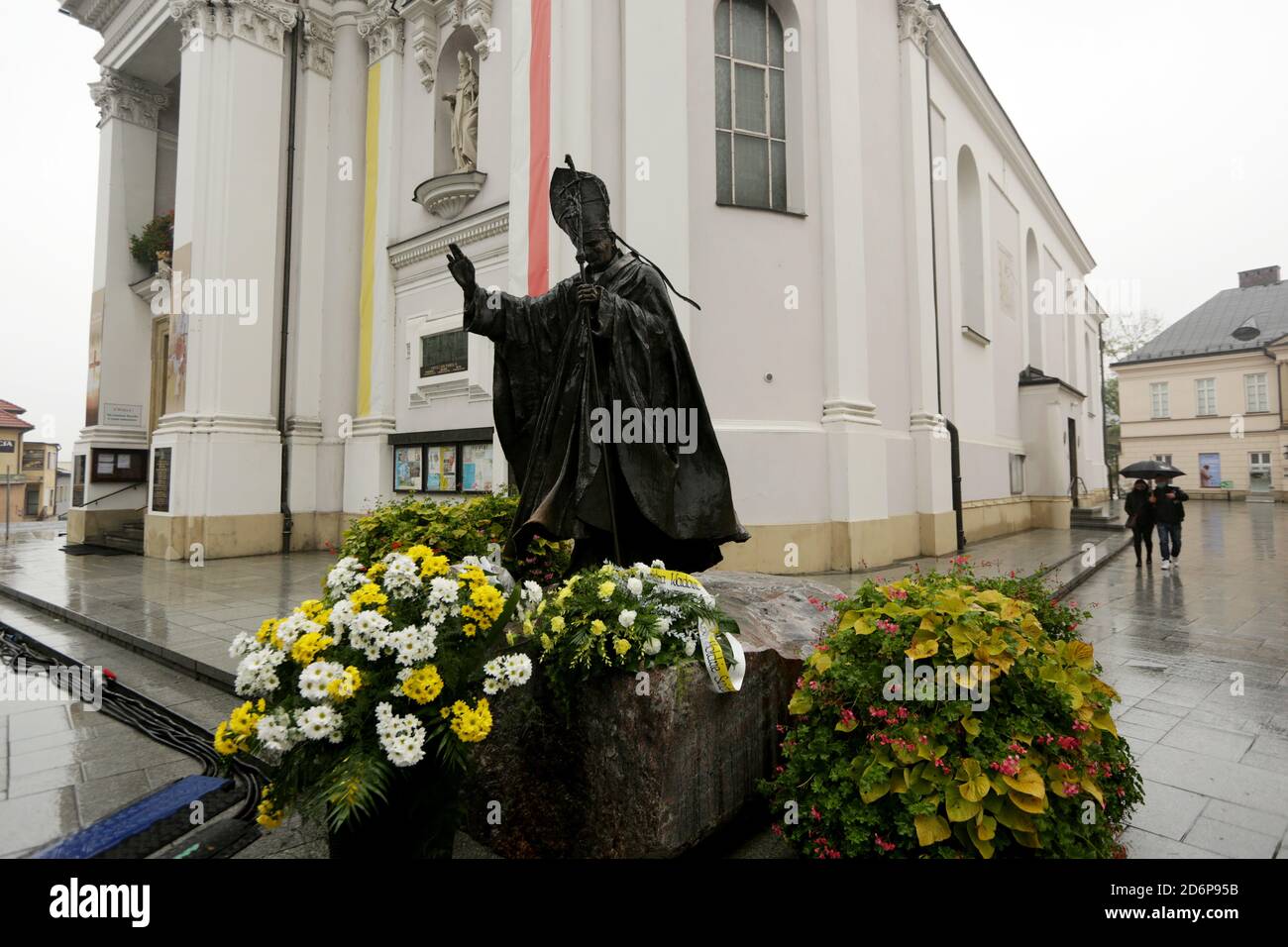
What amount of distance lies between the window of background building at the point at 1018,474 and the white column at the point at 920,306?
632 centimetres

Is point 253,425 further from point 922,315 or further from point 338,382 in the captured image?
point 922,315

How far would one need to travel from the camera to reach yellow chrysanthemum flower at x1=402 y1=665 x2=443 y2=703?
195 centimetres

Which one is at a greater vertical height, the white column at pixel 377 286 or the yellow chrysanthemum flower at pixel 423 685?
the white column at pixel 377 286

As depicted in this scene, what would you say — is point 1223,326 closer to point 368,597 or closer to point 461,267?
point 461,267

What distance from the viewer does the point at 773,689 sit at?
2.88m

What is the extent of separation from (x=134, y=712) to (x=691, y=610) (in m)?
3.95

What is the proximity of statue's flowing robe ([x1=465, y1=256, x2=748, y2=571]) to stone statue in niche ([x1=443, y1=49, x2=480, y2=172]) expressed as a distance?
9861 mm

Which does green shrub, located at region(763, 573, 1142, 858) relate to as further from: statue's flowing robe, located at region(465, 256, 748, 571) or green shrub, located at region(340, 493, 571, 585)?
green shrub, located at region(340, 493, 571, 585)

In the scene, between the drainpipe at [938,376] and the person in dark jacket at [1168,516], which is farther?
the drainpipe at [938,376]

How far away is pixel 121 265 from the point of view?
595 inches

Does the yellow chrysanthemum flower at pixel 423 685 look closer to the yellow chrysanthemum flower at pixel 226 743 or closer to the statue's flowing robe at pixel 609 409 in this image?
the yellow chrysanthemum flower at pixel 226 743

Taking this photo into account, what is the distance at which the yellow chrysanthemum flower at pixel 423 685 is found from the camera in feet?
6.40

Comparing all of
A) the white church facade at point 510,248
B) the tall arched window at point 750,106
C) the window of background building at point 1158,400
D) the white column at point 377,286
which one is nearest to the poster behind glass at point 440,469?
the white church facade at point 510,248
